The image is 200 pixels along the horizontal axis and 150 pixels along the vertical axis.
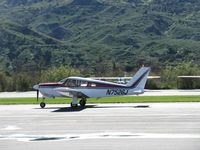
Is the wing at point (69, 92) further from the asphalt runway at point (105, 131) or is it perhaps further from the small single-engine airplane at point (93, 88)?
the asphalt runway at point (105, 131)

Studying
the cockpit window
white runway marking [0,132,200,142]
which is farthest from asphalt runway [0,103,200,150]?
the cockpit window

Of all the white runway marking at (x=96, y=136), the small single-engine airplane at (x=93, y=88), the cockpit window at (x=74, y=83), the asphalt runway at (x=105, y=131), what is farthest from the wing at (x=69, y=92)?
the white runway marking at (x=96, y=136)

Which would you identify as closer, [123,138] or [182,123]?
[123,138]

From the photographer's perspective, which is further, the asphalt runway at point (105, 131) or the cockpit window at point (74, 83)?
the cockpit window at point (74, 83)

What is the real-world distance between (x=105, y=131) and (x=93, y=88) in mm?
10872

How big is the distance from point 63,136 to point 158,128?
12.6ft

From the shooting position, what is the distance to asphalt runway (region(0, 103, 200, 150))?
1263 centimetres

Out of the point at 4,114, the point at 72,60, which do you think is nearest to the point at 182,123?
the point at 4,114

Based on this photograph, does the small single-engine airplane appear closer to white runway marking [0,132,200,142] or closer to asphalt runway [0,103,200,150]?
asphalt runway [0,103,200,150]

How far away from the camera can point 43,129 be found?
1636 centimetres

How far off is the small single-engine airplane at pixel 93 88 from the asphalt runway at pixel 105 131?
403cm

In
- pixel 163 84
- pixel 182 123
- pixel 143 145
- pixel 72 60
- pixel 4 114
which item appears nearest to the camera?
pixel 143 145

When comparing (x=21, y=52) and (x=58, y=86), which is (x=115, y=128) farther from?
(x=21, y=52)

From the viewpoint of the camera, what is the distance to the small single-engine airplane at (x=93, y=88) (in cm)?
2552
